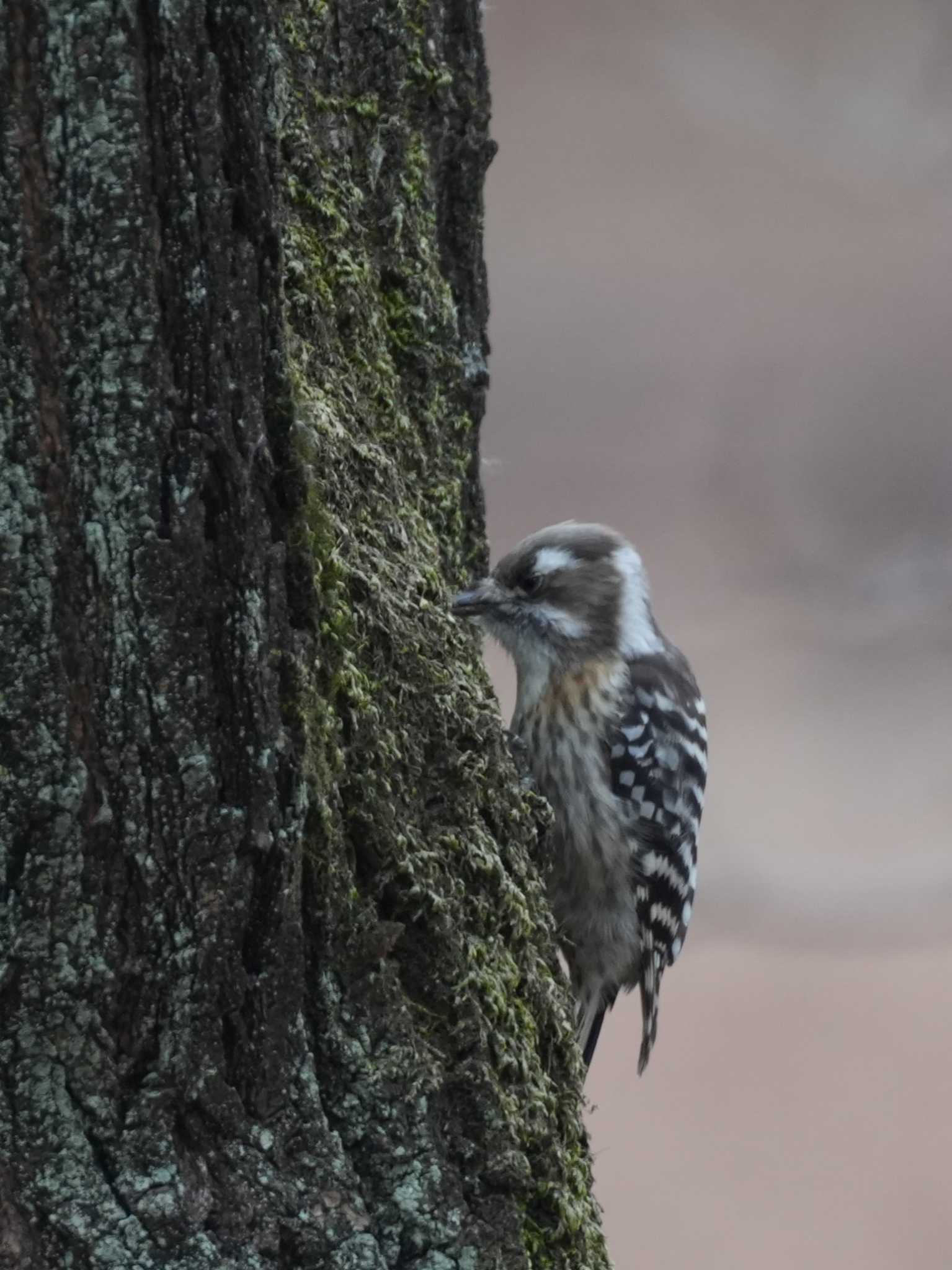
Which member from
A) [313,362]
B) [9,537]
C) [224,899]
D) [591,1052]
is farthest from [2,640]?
[591,1052]

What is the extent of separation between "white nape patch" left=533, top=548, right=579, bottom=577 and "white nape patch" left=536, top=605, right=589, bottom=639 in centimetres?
9

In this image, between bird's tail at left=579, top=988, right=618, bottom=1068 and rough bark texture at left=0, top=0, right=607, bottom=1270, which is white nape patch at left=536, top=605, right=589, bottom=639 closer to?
bird's tail at left=579, top=988, right=618, bottom=1068

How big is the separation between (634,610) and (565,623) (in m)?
0.22

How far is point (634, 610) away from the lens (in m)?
3.95

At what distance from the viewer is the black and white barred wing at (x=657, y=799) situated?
375cm

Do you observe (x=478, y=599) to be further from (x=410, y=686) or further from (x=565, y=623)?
(x=410, y=686)

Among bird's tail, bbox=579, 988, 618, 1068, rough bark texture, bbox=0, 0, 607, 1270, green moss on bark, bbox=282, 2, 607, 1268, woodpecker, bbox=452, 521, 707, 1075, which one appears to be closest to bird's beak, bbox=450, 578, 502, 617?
green moss on bark, bbox=282, 2, 607, 1268

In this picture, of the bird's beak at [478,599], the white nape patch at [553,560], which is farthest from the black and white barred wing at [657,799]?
the bird's beak at [478,599]

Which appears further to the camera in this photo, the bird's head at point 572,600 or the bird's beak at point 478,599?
the bird's head at point 572,600

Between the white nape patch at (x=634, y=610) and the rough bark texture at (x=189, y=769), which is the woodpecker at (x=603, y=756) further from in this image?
the rough bark texture at (x=189, y=769)

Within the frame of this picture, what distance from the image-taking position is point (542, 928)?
251 centimetres

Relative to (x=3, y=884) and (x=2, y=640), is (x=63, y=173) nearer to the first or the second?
(x=2, y=640)

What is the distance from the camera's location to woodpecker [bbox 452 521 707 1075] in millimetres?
3689

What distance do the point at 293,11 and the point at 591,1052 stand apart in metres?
2.45
